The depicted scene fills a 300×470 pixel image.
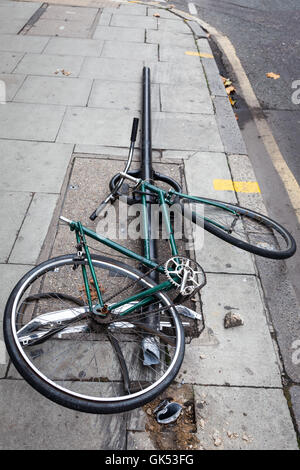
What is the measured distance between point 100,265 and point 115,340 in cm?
58

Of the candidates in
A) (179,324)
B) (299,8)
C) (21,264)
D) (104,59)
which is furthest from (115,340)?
(299,8)

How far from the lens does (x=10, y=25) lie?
8086 millimetres

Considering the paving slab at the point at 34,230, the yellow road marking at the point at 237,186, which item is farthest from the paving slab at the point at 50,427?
the yellow road marking at the point at 237,186

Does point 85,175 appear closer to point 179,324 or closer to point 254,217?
point 254,217

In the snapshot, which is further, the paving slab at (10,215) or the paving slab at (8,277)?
the paving slab at (10,215)

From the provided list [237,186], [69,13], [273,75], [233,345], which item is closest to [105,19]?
[69,13]

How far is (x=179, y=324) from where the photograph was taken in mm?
2629

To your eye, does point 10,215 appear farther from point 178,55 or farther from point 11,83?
point 178,55

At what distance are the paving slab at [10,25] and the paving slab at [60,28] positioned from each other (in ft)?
0.92

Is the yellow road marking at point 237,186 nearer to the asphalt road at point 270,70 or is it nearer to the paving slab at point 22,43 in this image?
the asphalt road at point 270,70

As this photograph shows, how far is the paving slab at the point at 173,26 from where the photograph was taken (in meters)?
8.63

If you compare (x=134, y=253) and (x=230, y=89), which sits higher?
(x=230, y=89)

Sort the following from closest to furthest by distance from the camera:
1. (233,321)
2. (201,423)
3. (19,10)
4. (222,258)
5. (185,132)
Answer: (201,423) < (233,321) < (222,258) < (185,132) < (19,10)

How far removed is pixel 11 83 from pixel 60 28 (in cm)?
281
